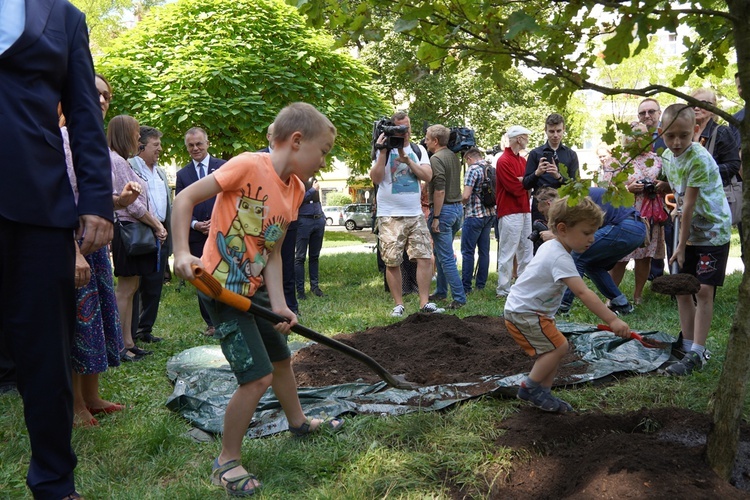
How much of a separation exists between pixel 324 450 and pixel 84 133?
5.98ft

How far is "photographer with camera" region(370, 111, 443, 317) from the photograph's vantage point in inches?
276

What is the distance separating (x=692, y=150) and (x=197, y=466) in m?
3.59

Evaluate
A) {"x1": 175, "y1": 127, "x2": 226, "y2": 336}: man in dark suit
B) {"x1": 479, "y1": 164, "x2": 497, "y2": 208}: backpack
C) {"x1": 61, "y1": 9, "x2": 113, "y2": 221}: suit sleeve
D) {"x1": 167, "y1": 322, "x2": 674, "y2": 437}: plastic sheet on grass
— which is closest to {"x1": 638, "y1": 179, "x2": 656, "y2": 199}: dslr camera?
{"x1": 479, "y1": 164, "x2": 497, "y2": 208}: backpack

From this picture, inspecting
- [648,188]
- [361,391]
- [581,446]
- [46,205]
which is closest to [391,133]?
[648,188]

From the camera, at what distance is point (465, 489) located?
9.23 feet

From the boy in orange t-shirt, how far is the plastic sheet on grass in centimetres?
72

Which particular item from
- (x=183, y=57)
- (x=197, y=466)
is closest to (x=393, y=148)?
(x=197, y=466)

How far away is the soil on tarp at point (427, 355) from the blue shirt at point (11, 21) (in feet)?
9.54

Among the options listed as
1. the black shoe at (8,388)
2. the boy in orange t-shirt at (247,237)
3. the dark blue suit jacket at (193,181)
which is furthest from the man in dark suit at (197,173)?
the boy in orange t-shirt at (247,237)

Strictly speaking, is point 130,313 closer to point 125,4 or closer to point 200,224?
point 200,224

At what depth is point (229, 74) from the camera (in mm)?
10188

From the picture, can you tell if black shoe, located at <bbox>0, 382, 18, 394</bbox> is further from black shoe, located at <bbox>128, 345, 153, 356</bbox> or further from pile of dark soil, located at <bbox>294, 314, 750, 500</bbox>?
pile of dark soil, located at <bbox>294, 314, 750, 500</bbox>

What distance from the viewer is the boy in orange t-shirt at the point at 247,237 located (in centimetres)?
293

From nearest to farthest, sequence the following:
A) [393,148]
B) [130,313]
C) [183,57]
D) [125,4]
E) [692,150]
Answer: [692,150] < [130,313] < [393,148] < [183,57] < [125,4]
